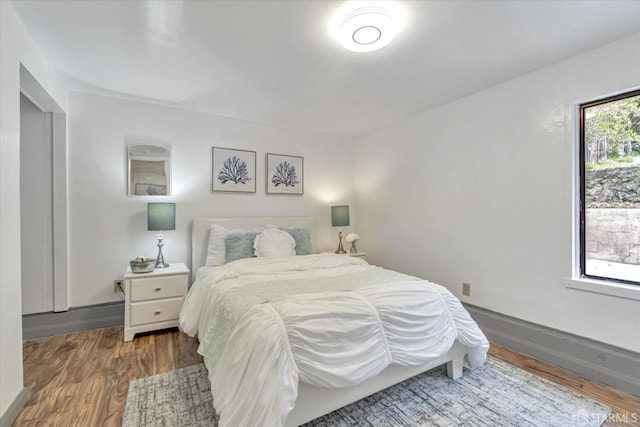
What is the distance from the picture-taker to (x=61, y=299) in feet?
8.91

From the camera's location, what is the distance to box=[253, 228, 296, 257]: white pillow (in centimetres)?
304

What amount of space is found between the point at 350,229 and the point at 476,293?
2062 mm

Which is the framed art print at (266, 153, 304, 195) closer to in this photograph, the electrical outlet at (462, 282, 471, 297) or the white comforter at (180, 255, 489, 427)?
the white comforter at (180, 255, 489, 427)

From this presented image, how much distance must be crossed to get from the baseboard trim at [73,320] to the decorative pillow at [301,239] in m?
1.94

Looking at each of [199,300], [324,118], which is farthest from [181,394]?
[324,118]

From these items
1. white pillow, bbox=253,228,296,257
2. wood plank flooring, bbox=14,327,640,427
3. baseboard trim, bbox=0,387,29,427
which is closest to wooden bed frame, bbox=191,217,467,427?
wood plank flooring, bbox=14,327,640,427

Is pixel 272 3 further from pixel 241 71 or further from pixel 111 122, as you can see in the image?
pixel 111 122

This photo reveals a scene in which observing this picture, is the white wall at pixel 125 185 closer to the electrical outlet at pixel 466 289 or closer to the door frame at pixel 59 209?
the door frame at pixel 59 209

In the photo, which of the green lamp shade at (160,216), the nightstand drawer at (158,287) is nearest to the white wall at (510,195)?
the nightstand drawer at (158,287)

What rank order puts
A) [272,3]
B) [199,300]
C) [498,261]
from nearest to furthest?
[272,3], [199,300], [498,261]

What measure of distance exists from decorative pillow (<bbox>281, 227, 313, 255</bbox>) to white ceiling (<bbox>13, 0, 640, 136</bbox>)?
4.84 ft

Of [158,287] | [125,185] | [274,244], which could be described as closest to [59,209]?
[125,185]

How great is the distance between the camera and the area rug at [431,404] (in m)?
1.61

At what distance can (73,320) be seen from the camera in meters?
2.77
